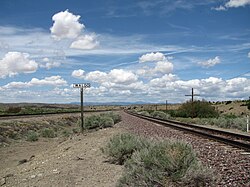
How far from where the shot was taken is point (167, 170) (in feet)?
26.5

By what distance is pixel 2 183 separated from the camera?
36.7ft

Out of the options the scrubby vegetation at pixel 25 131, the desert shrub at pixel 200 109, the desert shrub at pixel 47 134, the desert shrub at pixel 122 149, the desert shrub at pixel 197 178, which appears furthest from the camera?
the desert shrub at pixel 200 109

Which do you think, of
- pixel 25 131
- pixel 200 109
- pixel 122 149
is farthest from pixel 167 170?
pixel 200 109

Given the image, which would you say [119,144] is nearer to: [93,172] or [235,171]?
[93,172]

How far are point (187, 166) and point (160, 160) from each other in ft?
2.09

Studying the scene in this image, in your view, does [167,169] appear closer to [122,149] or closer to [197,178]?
[197,178]

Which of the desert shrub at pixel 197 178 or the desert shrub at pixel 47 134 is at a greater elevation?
the desert shrub at pixel 197 178

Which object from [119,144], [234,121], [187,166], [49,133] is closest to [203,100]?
[234,121]

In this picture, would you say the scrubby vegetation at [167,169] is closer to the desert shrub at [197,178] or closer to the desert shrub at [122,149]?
the desert shrub at [197,178]

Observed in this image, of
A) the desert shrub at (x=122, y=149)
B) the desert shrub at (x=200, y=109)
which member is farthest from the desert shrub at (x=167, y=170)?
the desert shrub at (x=200, y=109)

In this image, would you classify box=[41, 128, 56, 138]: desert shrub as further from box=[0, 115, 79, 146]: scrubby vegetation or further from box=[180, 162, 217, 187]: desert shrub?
box=[180, 162, 217, 187]: desert shrub

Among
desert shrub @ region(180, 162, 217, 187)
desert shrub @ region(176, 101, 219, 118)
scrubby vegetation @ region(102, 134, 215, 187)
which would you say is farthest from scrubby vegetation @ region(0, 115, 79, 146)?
desert shrub @ region(176, 101, 219, 118)

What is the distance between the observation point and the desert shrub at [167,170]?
775 cm

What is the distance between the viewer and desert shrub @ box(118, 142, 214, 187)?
7750mm
